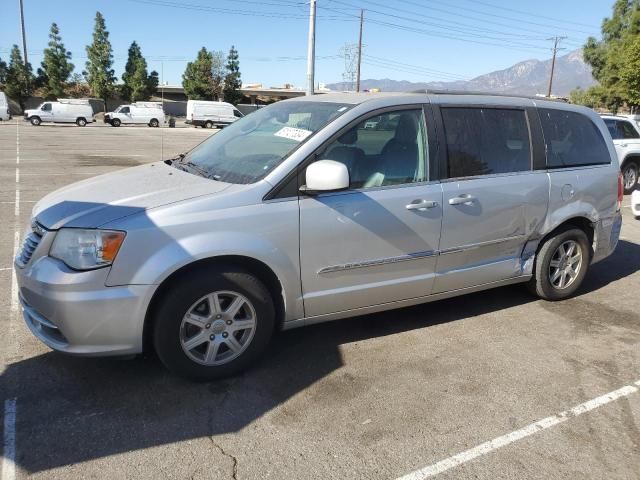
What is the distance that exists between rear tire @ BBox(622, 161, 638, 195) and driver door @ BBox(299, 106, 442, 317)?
11.0m

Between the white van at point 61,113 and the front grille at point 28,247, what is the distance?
41.7 m

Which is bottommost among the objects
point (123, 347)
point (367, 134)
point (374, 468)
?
point (374, 468)

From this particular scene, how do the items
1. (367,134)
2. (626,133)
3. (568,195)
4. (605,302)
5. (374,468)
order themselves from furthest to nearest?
(626,133) → (605,302) → (568,195) → (367,134) → (374,468)

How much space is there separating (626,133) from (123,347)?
1342 cm

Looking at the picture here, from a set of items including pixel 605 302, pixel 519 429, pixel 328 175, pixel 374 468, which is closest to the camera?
pixel 374 468

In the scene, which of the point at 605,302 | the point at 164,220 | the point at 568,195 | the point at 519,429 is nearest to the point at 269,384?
the point at 164,220

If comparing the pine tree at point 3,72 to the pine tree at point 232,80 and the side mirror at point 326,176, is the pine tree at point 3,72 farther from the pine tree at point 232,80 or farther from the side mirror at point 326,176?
the side mirror at point 326,176

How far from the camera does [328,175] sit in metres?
3.22

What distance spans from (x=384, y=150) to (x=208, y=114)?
45749mm

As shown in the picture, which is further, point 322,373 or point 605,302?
point 605,302

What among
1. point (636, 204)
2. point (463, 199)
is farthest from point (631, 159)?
point (463, 199)

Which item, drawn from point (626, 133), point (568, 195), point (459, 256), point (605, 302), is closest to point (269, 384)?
point (459, 256)

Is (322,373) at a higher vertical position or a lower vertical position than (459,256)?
lower

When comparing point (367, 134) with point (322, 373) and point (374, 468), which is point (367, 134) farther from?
point (374, 468)
